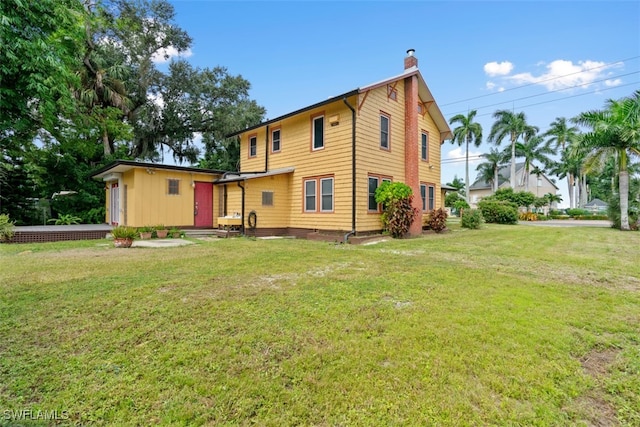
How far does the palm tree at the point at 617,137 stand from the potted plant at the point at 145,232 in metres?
21.7

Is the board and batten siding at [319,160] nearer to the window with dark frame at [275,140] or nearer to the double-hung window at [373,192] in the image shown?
the window with dark frame at [275,140]

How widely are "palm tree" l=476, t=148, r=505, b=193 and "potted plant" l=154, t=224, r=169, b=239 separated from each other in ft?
133

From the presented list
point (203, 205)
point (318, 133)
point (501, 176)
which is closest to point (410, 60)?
point (318, 133)

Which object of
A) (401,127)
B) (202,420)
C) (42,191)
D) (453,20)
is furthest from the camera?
(42,191)

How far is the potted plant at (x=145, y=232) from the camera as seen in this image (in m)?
11.2

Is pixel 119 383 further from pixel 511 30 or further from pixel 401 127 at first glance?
pixel 511 30

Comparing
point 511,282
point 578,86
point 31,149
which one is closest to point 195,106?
point 31,149

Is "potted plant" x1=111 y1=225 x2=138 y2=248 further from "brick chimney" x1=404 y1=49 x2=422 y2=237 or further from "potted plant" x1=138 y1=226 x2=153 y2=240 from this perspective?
"brick chimney" x1=404 y1=49 x2=422 y2=237

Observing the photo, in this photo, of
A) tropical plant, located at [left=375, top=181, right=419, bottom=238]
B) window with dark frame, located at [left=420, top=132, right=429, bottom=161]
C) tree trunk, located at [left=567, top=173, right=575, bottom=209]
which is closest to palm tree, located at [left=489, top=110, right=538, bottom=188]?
tree trunk, located at [left=567, top=173, right=575, bottom=209]

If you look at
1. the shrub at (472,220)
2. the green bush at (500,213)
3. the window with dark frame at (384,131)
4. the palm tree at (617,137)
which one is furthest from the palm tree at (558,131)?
the window with dark frame at (384,131)

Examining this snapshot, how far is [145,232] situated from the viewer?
11.3m

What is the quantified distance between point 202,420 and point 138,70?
2649 centimetres

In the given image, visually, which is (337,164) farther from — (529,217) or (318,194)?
(529,217)

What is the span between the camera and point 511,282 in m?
5.08
